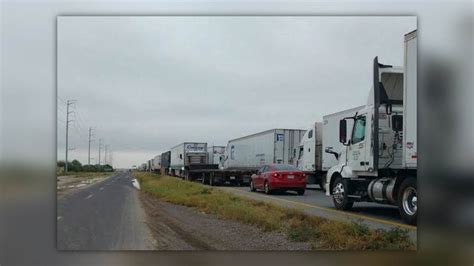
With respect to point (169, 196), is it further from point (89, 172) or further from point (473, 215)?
point (473, 215)

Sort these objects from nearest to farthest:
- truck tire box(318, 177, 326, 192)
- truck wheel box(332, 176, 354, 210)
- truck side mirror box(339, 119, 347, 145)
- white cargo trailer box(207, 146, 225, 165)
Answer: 1. white cargo trailer box(207, 146, 225, 165)
2. truck wheel box(332, 176, 354, 210)
3. truck side mirror box(339, 119, 347, 145)
4. truck tire box(318, 177, 326, 192)

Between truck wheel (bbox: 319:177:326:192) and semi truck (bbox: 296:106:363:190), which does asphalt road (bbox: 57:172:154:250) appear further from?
truck wheel (bbox: 319:177:326:192)

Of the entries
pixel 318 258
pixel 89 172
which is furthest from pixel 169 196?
pixel 318 258

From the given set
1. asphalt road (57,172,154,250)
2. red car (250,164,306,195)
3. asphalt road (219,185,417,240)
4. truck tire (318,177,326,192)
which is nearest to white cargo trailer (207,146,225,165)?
asphalt road (219,185,417,240)

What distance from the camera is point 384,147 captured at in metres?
6.42

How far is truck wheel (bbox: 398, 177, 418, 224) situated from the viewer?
4.98 metres

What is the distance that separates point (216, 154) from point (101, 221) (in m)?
1.70

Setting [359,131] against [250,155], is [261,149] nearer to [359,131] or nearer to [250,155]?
[250,155]

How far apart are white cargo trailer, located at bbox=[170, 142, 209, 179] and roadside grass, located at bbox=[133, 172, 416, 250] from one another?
241mm

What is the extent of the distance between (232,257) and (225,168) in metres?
2.09

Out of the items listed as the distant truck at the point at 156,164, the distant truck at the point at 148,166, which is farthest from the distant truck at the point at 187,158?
the distant truck at the point at 148,166

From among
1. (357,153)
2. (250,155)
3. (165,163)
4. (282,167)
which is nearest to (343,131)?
(357,153)

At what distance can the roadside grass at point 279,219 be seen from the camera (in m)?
4.17

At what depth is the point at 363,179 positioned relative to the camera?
22.7 ft
